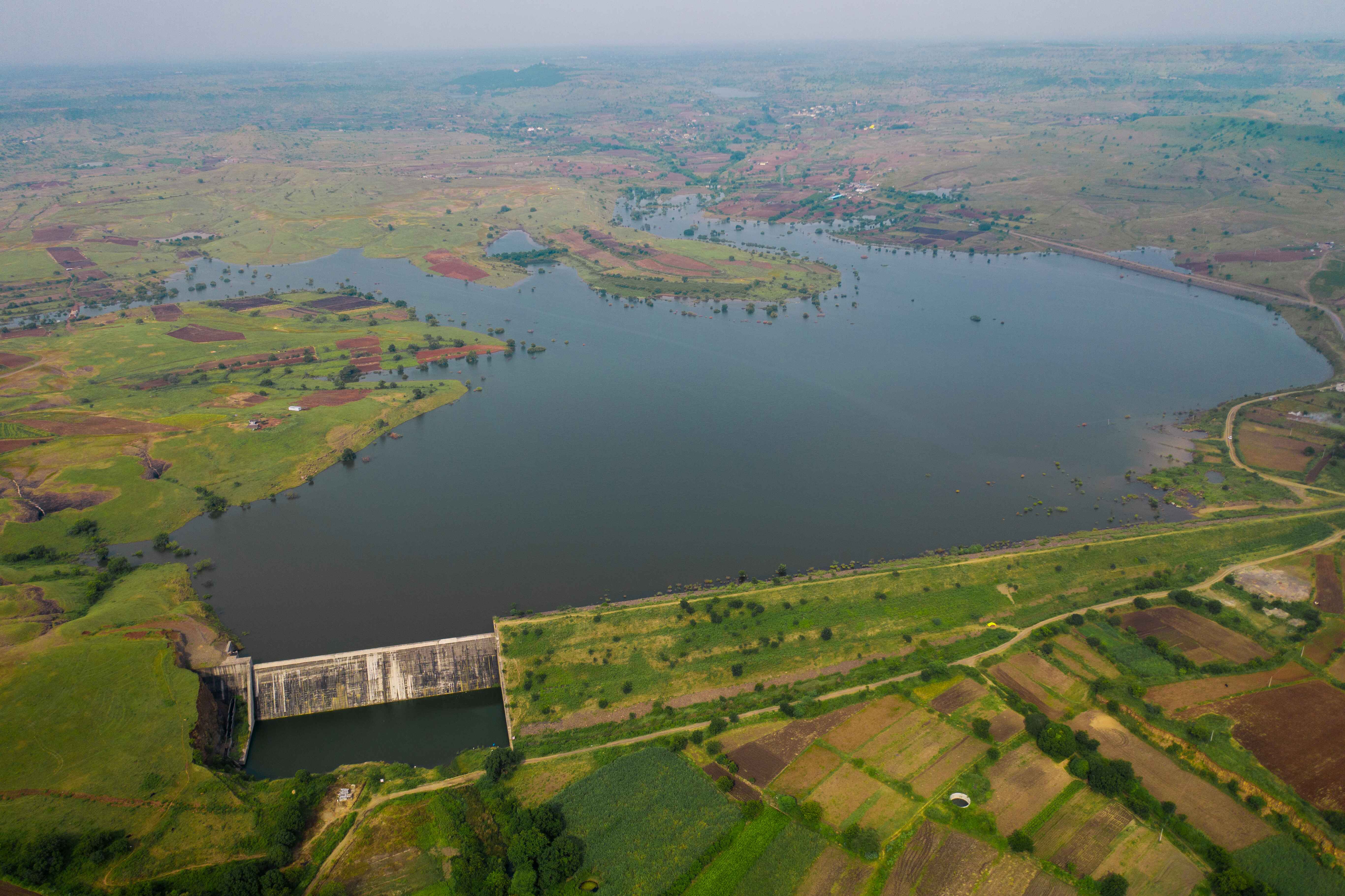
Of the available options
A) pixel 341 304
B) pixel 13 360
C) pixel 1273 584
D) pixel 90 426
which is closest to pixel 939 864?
pixel 1273 584

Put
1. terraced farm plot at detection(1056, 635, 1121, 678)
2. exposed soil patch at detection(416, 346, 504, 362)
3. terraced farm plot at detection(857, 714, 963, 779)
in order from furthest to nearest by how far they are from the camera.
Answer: exposed soil patch at detection(416, 346, 504, 362), terraced farm plot at detection(1056, 635, 1121, 678), terraced farm plot at detection(857, 714, 963, 779)

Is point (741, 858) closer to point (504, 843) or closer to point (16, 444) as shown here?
point (504, 843)

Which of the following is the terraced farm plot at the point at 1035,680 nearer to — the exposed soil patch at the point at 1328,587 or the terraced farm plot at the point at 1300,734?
the terraced farm plot at the point at 1300,734

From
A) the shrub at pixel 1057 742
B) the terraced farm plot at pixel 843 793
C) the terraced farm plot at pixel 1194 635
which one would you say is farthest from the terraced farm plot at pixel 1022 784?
the terraced farm plot at pixel 1194 635

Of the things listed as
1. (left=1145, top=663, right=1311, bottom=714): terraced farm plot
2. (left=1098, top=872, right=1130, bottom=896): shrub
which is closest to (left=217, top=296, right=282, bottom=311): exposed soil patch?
(left=1145, top=663, right=1311, bottom=714): terraced farm plot

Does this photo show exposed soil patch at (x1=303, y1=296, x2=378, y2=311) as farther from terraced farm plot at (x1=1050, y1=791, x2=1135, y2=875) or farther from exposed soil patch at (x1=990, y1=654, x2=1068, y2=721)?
terraced farm plot at (x1=1050, y1=791, x2=1135, y2=875)

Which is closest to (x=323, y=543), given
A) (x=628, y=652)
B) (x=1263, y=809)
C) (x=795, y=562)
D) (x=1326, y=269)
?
(x=628, y=652)
